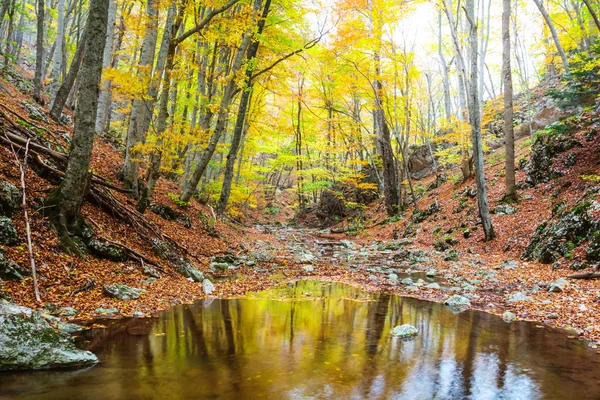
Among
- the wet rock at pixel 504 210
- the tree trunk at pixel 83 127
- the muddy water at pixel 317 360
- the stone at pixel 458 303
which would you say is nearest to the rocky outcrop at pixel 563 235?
the wet rock at pixel 504 210

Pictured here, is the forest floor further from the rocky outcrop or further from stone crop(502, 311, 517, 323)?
the rocky outcrop

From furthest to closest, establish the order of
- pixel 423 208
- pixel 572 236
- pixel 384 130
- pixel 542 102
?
1. pixel 542 102
2. pixel 384 130
3. pixel 423 208
4. pixel 572 236

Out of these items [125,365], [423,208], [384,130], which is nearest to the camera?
[125,365]

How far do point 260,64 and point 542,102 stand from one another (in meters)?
18.1

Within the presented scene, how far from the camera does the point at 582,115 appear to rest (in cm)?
1398

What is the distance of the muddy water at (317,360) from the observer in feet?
10.0

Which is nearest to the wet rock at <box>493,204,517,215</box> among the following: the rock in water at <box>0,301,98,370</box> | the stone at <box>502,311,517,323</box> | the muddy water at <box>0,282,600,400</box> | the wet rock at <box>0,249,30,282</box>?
the stone at <box>502,311,517,323</box>

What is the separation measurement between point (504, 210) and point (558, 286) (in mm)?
7267

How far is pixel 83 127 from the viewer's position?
6223mm

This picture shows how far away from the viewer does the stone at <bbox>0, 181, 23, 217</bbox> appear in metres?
5.64

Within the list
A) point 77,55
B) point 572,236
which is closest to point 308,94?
point 77,55

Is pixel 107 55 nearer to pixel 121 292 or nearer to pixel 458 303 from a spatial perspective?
pixel 121 292

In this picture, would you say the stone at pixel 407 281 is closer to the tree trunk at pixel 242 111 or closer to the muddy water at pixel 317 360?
the muddy water at pixel 317 360

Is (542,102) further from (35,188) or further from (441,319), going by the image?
(35,188)
